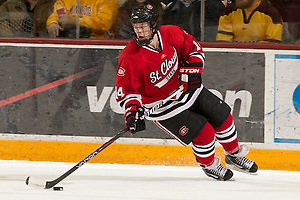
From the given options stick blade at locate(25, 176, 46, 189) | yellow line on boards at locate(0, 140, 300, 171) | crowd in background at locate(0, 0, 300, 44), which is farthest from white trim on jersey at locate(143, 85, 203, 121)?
crowd in background at locate(0, 0, 300, 44)

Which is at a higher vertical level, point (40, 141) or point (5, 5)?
point (5, 5)

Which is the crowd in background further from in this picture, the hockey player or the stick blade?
the stick blade

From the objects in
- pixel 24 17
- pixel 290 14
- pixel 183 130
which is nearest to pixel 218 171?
pixel 183 130

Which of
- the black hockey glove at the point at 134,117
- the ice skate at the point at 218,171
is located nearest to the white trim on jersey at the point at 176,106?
the black hockey glove at the point at 134,117

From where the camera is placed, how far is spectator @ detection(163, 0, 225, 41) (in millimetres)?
3934

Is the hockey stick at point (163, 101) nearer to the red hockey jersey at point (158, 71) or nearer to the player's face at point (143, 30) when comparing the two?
the red hockey jersey at point (158, 71)

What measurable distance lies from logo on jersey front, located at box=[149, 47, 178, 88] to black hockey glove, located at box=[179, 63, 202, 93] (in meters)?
0.05

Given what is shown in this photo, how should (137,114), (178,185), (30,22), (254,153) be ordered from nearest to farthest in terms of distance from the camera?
(137,114), (178,185), (254,153), (30,22)

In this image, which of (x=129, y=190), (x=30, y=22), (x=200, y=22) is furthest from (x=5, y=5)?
(x=129, y=190)

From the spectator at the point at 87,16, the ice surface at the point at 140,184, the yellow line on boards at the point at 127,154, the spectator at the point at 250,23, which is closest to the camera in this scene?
the ice surface at the point at 140,184

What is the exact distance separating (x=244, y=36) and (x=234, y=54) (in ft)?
0.55

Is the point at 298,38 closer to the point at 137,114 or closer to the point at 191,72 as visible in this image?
the point at 191,72

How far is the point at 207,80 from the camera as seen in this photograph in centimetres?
384

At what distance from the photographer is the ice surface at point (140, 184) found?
270 cm
